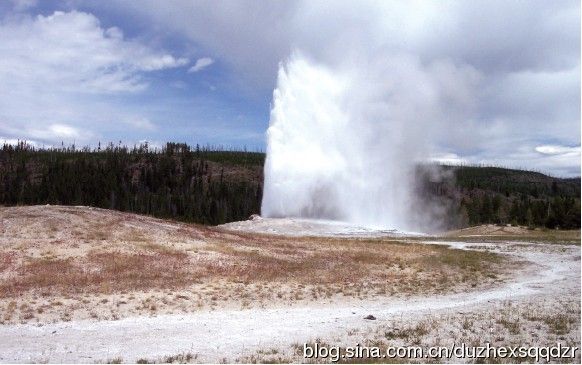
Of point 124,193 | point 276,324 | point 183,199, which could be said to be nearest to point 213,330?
point 276,324

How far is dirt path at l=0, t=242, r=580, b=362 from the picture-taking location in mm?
13039

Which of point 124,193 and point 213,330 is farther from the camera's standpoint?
point 124,193

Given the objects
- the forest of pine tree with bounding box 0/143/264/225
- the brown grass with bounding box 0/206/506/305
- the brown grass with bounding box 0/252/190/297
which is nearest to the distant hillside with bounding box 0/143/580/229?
the forest of pine tree with bounding box 0/143/264/225

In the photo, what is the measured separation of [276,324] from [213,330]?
2201 mm

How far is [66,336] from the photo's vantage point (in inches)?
587

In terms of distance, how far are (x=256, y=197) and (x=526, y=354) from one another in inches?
5680

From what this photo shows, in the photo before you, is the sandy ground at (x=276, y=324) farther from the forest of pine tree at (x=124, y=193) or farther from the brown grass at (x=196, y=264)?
the forest of pine tree at (x=124, y=193)

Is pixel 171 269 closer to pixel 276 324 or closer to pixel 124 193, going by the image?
pixel 276 324

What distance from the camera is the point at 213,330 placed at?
15.8 m

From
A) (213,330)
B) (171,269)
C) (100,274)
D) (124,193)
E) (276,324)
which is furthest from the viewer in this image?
(124,193)

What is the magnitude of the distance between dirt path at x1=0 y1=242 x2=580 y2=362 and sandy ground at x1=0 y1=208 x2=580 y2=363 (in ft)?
0.10

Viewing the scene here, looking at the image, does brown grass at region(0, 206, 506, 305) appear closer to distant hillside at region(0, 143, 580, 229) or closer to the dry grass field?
the dry grass field

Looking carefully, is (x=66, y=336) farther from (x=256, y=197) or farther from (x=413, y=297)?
(x=256, y=197)

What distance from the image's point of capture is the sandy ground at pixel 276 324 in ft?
43.5
